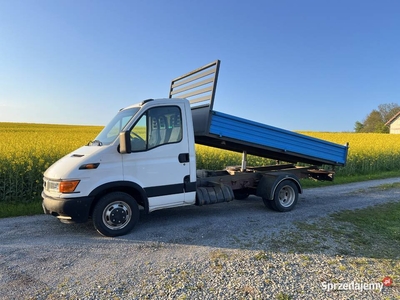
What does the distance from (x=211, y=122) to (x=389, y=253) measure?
3735 millimetres

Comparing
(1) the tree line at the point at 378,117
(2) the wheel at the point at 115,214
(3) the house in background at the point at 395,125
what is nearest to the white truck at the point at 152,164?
(2) the wheel at the point at 115,214

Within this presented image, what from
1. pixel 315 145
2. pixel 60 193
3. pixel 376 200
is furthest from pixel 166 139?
pixel 376 200

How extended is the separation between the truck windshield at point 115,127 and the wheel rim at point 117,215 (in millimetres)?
1140

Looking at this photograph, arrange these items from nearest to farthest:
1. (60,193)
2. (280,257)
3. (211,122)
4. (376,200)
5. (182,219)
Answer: (280,257), (60,193), (211,122), (182,219), (376,200)

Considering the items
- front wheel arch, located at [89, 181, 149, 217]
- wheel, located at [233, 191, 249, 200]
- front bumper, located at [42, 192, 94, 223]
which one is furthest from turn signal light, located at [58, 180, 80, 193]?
wheel, located at [233, 191, 249, 200]

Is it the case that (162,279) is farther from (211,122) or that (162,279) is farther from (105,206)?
(211,122)

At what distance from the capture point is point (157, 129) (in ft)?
19.0

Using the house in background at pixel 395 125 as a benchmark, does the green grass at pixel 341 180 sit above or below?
below

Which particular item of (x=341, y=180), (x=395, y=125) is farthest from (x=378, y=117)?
(x=341, y=180)

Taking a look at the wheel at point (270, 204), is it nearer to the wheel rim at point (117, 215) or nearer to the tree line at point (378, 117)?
the wheel rim at point (117, 215)

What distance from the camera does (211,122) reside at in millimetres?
6199

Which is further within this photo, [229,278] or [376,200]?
[376,200]

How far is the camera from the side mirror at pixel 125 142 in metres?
5.21

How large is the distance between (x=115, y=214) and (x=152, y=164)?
3.61 ft
